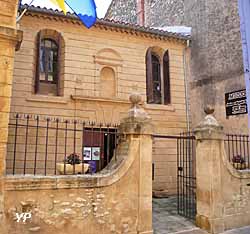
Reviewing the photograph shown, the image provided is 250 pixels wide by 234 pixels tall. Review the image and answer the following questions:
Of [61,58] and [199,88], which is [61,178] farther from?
[199,88]

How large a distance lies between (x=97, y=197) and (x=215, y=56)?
7.97 metres

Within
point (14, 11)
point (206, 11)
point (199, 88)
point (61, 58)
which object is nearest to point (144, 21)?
point (206, 11)

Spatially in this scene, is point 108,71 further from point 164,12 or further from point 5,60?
point 5,60

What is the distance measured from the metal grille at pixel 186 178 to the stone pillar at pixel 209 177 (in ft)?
2.66

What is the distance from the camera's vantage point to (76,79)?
422 inches

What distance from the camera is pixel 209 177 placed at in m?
7.26

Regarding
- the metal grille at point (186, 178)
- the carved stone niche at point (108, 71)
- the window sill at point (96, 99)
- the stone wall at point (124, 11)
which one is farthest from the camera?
the stone wall at point (124, 11)

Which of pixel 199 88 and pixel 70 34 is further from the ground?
→ pixel 70 34

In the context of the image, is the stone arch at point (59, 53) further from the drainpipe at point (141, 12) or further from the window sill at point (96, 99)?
the drainpipe at point (141, 12)

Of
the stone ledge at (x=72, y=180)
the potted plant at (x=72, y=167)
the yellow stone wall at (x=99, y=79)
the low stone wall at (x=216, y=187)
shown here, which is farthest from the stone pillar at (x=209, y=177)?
the yellow stone wall at (x=99, y=79)

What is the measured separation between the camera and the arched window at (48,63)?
1047 centimetres

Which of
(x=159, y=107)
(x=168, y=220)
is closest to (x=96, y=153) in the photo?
(x=159, y=107)

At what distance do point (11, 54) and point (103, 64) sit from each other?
620 centimetres

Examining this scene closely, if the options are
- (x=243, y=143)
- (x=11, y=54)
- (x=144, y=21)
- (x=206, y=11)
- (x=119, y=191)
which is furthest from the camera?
(x=144, y=21)
